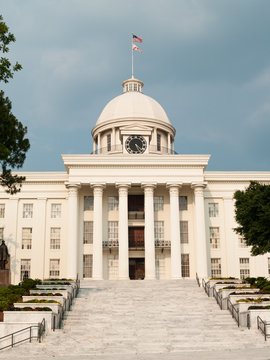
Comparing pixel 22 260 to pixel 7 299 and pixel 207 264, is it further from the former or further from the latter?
pixel 7 299

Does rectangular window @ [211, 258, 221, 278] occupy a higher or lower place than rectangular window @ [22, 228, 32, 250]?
lower

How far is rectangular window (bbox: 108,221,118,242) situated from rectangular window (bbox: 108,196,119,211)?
153 centimetres

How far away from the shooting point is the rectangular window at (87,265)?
45312 millimetres

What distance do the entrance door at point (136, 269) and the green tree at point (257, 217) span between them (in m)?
15.3

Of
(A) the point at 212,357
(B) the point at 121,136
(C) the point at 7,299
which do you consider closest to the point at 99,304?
(C) the point at 7,299

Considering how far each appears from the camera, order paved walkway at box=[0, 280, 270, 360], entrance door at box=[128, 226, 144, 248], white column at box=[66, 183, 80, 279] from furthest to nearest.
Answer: entrance door at box=[128, 226, 144, 248]
white column at box=[66, 183, 80, 279]
paved walkway at box=[0, 280, 270, 360]

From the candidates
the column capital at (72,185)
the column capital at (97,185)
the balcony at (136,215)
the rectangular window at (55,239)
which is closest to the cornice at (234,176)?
the balcony at (136,215)

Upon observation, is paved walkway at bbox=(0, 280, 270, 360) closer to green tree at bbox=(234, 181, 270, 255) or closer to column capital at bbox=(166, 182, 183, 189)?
green tree at bbox=(234, 181, 270, 255)

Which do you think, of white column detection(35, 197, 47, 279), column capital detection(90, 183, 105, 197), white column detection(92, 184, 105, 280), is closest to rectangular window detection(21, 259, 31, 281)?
white column detection(35, 197, 47, 279)

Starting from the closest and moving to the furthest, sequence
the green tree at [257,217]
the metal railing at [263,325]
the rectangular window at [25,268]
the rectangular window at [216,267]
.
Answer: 1. the metal railing at [263,325]
2. the green tree at [257,217]
3. the rectangular window at [25,268]
4. the rectangular window at [216,267]

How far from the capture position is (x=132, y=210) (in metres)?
47.7

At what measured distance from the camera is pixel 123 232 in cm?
4344

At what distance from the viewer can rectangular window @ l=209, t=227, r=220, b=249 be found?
4731 centimetres

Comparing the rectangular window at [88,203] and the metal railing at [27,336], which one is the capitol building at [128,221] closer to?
the rectangular window at [88,203]
